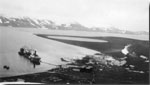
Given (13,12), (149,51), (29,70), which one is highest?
(13,12)

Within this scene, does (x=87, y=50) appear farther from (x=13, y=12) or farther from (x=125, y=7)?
(x=13, y=12)

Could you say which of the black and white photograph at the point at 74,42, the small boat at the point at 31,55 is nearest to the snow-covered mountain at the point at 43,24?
the black and white photograph at the point at 74,42

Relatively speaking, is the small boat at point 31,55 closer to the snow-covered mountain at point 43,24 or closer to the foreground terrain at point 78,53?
the foreground terrain at point 78,53

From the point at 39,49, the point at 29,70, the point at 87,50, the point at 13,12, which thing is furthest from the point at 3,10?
the point at 87,50

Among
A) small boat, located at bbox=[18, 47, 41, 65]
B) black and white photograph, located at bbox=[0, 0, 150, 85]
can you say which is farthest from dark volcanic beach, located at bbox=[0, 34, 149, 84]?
small boat, located at bbox=[18, 47, 41, 65]

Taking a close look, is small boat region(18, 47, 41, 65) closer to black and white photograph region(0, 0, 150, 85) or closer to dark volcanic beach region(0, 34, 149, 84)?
black and white photograph region(0, 0, 150, 85)

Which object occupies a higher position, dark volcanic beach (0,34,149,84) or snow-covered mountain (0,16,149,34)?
snow-covered mountain (0,16,149,34)

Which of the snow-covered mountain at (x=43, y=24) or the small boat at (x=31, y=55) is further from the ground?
the snow-covered mountain at (x=43, y=24)

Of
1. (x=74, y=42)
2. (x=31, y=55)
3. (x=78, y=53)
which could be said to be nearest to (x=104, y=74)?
(x=78, y=53)
